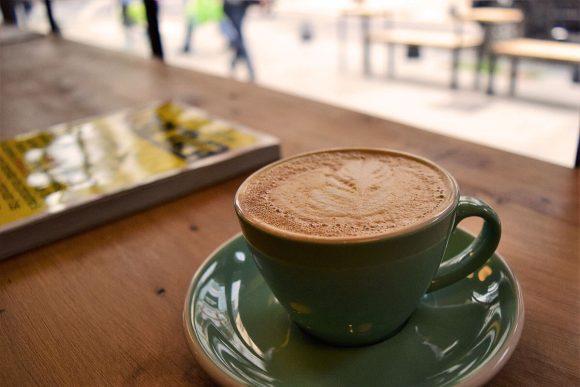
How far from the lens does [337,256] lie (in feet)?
0.88

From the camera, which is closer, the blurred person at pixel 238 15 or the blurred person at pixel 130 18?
the blurred person at pixel 238 15

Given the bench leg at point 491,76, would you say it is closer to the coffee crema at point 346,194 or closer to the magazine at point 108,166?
the magazine at point 108,166

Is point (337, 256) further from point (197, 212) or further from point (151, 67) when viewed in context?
point (151, 67)

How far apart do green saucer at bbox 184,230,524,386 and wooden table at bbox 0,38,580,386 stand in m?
0.03

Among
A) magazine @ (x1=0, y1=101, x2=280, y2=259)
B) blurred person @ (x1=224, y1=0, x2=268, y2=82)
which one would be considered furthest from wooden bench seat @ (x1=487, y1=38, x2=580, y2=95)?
magazine @ (x1=0, y1=101, x2=280, y2=259)

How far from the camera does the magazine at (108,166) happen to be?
48 centimetres

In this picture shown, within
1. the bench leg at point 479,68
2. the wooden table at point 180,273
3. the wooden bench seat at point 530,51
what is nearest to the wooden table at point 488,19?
the bench leg at point 479,68

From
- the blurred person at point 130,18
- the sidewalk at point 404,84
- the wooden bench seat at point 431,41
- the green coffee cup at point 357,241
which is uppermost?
the green coffee cup at point 357,241

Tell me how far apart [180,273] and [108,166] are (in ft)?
0.62

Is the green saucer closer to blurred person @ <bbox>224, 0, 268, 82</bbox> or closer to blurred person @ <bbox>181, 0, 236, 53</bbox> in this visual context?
blurred person @ <bbox>224, 0, 268, 82</bbox>

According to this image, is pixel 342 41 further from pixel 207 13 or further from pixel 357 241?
pixel 357 241

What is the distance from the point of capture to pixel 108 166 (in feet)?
1.80

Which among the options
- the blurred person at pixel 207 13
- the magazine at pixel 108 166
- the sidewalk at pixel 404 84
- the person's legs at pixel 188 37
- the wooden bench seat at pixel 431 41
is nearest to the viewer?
the magazine at pixel 108 166

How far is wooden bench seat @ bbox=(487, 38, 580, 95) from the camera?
2.39 metres
